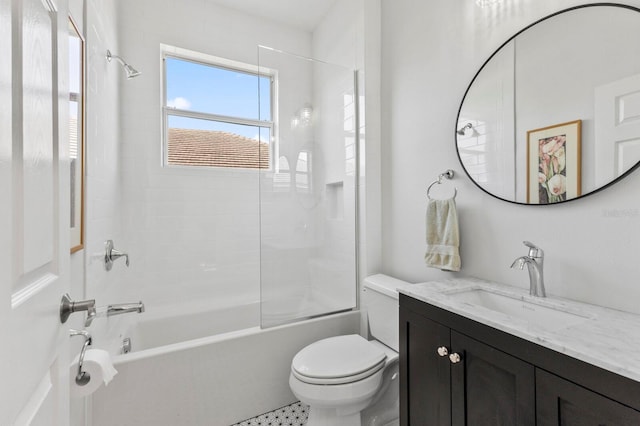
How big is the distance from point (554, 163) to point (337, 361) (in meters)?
1.29

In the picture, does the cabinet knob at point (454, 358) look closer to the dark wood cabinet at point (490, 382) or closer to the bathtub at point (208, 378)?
the dark wood cabinet at point (490, 382)

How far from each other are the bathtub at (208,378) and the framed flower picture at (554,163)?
139 centimetres

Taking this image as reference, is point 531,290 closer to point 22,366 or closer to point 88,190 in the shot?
point 22,366

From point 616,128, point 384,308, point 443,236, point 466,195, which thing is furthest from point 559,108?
point 384,308

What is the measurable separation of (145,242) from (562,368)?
251cm

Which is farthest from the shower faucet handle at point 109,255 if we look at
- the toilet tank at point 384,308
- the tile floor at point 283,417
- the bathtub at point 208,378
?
the toilet tank at point 384,308

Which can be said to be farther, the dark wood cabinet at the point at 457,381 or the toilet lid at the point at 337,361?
the toilet lid at the point at 337,361

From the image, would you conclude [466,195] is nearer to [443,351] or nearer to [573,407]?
[443,351]

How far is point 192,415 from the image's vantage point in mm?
1645

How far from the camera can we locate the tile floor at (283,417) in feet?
5.70

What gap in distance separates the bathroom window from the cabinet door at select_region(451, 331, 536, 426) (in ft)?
5.96

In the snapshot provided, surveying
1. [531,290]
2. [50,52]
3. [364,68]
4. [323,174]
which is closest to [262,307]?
[323,174]

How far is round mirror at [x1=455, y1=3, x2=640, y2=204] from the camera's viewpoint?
102 cm

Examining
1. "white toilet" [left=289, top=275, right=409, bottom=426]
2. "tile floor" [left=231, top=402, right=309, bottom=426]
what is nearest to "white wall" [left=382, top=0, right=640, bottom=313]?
"white toilet" [left=289, top=275, right=409, bottom=426]
